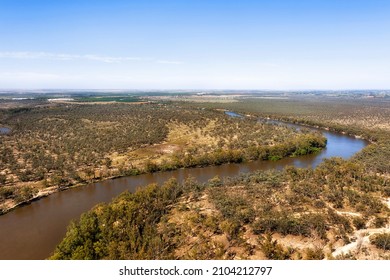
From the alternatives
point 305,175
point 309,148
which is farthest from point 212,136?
point 305,175

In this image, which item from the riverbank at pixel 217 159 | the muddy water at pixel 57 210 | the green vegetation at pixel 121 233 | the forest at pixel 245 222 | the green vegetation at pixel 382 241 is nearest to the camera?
the green vegetation at pixel 121 233

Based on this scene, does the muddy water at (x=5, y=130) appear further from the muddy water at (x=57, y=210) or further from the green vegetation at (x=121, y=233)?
the green vegetation at (x=121, y=233)

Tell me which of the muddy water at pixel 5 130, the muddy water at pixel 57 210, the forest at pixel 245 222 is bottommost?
the muddy water at pixel 57 210

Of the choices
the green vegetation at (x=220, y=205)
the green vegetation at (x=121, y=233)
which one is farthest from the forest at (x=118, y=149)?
the green vegetation at (x=121, y=233)

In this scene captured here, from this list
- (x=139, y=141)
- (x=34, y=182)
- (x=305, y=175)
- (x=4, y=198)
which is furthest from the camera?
(x=139, y=141)

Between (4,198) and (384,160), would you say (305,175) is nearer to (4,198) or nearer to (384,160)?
(384,160)

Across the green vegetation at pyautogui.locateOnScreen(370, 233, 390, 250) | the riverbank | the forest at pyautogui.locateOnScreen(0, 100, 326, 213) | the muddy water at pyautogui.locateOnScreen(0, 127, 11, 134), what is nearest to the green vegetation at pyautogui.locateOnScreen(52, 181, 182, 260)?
the riverbank

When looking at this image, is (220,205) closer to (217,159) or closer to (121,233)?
(121,233)
